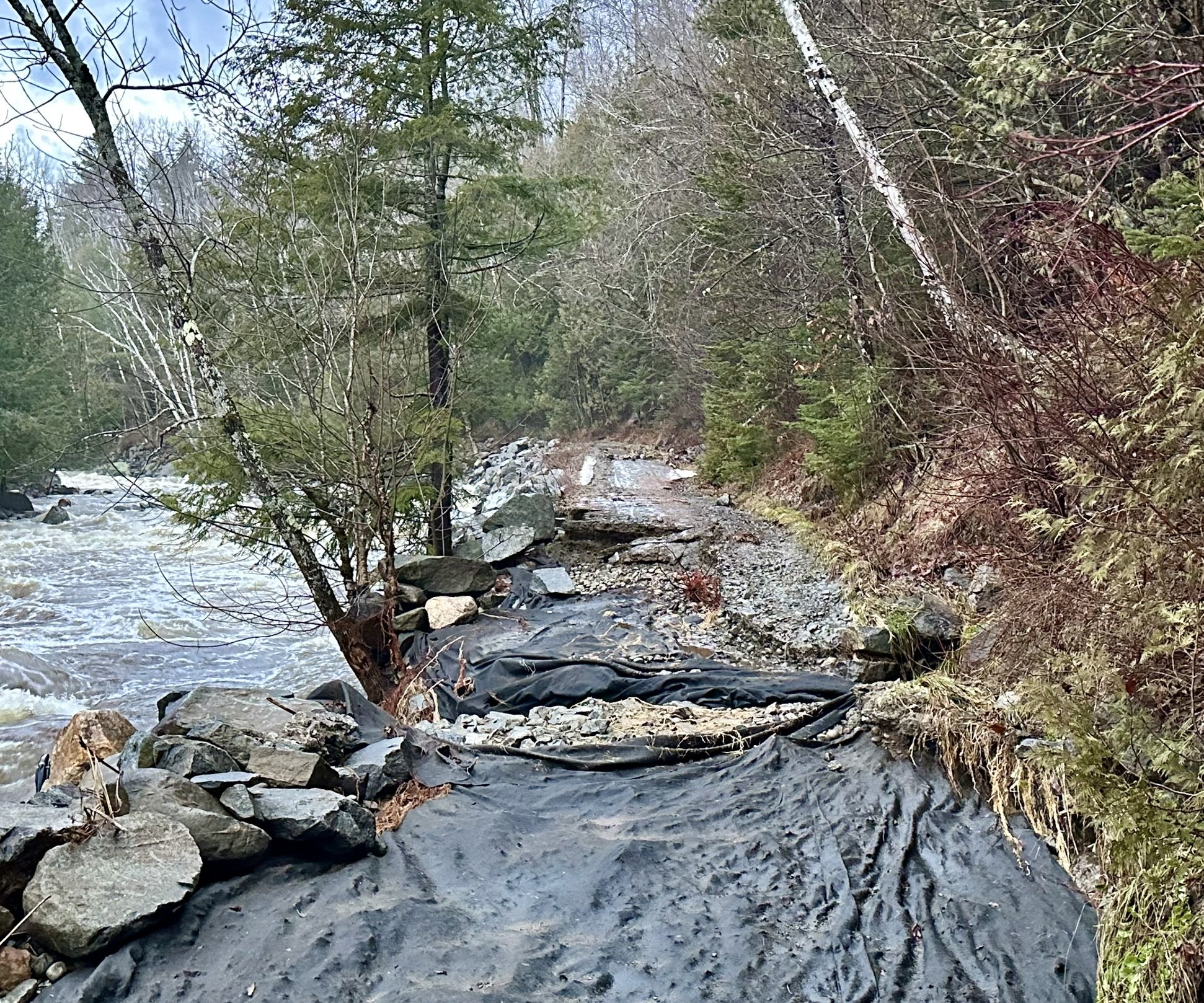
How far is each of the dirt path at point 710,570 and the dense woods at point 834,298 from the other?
574mm

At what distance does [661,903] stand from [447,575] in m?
5.58

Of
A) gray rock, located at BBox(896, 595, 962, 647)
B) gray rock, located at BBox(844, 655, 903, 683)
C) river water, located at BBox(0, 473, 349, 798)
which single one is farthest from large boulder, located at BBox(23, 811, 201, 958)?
gray rock, located at BBox(896, 595, 962, 647)

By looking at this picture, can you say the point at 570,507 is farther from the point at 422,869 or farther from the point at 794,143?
the point at 422,869

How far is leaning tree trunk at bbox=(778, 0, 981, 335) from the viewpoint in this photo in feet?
17.9

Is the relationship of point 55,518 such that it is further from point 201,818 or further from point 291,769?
point 201,818

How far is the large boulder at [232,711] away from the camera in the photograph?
4273mm

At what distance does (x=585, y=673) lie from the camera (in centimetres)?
585

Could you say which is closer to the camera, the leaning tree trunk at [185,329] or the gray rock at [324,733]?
the gray rock at [324,733]

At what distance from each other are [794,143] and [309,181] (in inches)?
196

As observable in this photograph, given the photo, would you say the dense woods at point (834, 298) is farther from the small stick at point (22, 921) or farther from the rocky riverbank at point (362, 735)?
the small stick at point (22, 921)

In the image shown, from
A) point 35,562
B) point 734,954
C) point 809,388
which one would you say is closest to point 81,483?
point 35,562

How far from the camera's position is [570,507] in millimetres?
11188

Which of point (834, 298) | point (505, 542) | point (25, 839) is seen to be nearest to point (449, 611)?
point (505, 542)

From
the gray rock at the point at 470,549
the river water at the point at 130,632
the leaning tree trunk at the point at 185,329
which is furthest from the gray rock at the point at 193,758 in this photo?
the gray rock at the point at 470,549
